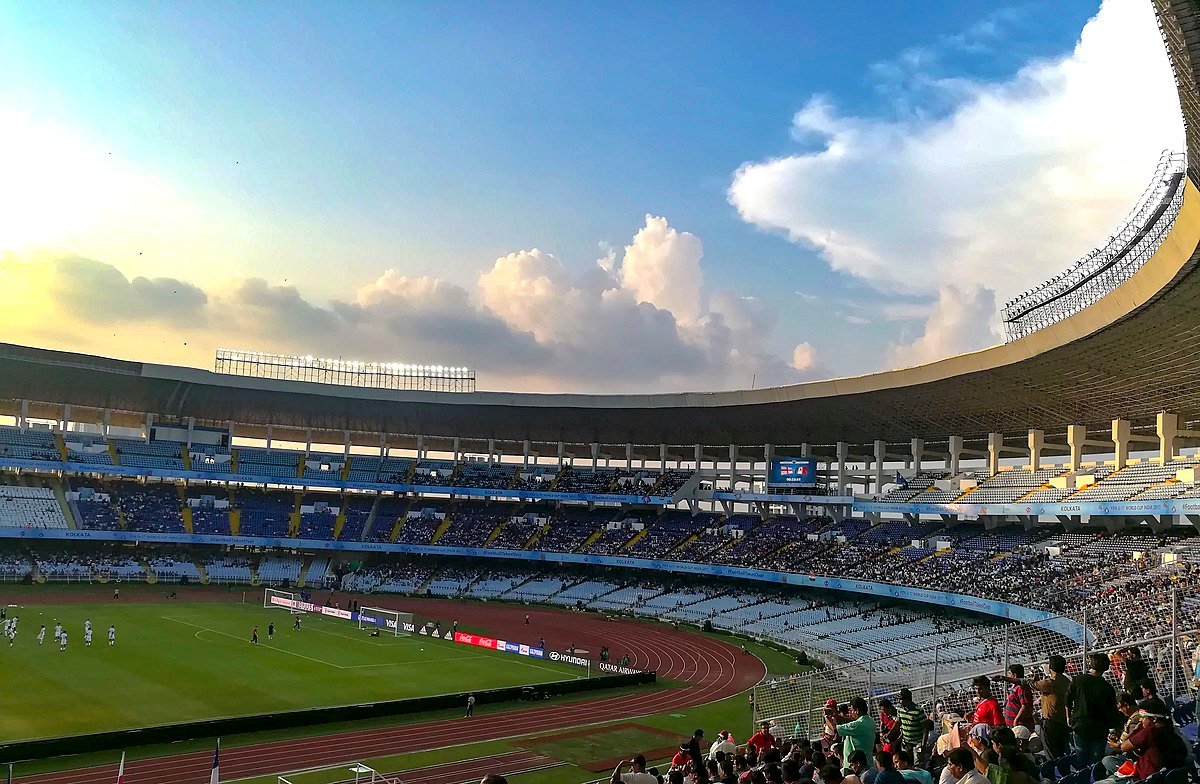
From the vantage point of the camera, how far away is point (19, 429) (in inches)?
2726

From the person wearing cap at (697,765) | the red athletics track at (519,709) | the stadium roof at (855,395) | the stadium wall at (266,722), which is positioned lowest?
the red athletics track at (519,709)

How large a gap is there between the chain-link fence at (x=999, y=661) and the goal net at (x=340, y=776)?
38.6 feet

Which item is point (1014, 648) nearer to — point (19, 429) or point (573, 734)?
point (573, 734)

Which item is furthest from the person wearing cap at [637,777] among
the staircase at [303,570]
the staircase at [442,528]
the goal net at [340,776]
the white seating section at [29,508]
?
the white seating section at [29,508]

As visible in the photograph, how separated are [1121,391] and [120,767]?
143 feet

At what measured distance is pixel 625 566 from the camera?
2766 inches

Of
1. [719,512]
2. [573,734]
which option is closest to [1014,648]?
[573,734]

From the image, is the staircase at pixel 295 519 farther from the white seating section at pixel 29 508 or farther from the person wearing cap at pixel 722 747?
the person wearing cap at pixel 722 747

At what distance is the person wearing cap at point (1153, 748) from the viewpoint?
7.70m

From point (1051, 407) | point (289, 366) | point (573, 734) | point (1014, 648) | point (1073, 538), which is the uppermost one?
point (289, 366)

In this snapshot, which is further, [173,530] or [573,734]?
[173,530]

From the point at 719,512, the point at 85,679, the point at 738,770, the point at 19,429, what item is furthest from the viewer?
the point at 719,512

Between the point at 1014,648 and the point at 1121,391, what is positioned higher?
the point at 1121,391

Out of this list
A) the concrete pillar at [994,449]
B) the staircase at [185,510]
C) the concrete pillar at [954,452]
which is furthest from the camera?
the staircase at [185,510]
